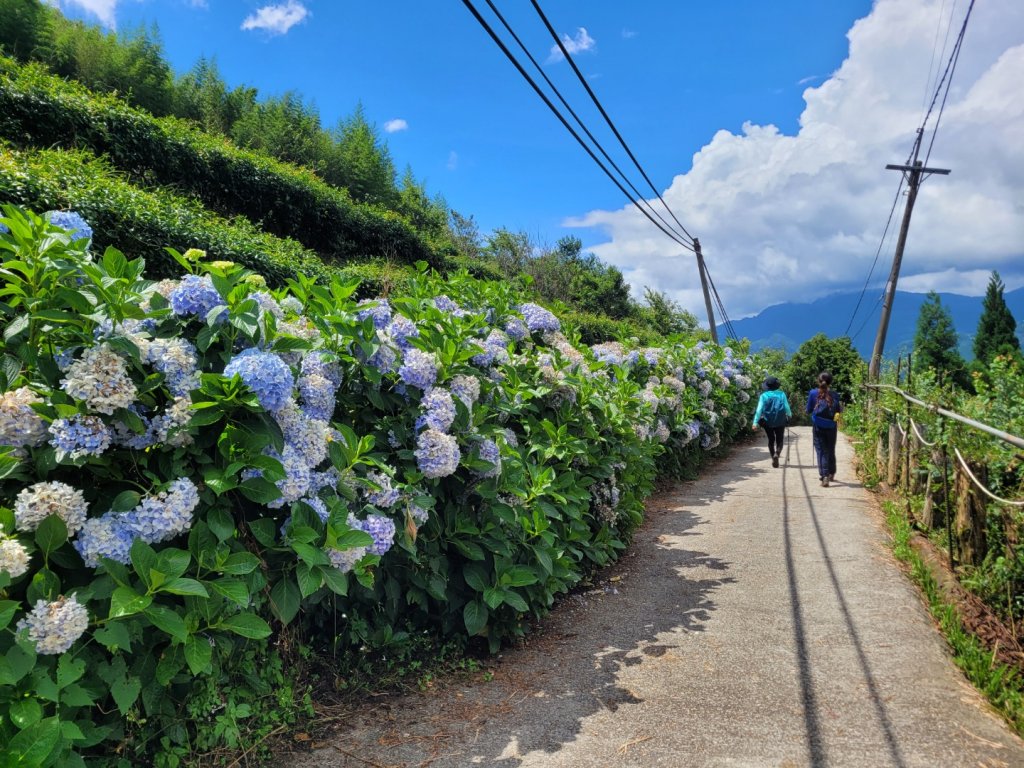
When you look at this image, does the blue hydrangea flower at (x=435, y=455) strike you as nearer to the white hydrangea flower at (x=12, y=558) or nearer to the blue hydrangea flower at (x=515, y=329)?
the white hydrangea flower at (x=12, y=558)

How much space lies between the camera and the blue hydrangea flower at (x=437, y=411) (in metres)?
2.78

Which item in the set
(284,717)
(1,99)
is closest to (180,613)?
(284,717)

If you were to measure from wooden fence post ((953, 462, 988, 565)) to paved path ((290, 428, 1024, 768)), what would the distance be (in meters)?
0.50

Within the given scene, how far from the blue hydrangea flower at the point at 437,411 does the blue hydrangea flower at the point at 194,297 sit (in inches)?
39.8

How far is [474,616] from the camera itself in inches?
120

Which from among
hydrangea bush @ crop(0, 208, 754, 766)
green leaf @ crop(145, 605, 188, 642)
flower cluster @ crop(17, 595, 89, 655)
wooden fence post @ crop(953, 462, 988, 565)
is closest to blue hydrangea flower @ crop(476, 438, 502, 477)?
hydrangea bush @ crop(0, 208, 754, 766)

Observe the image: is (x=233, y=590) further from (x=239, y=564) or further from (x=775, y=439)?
(x=775, y=439)

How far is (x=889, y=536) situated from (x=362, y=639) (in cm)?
522

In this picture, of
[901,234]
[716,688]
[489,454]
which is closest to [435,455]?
[489,454]

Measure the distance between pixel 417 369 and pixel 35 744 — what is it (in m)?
1.77

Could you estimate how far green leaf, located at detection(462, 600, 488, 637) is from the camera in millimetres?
3016

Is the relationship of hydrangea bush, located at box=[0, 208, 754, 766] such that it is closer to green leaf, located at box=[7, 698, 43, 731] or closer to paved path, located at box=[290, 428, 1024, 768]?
A: green leaf, located at box=[7, 698, 43, 731]

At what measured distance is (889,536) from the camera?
5.79m

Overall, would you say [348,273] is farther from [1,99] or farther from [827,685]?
[827,685]
